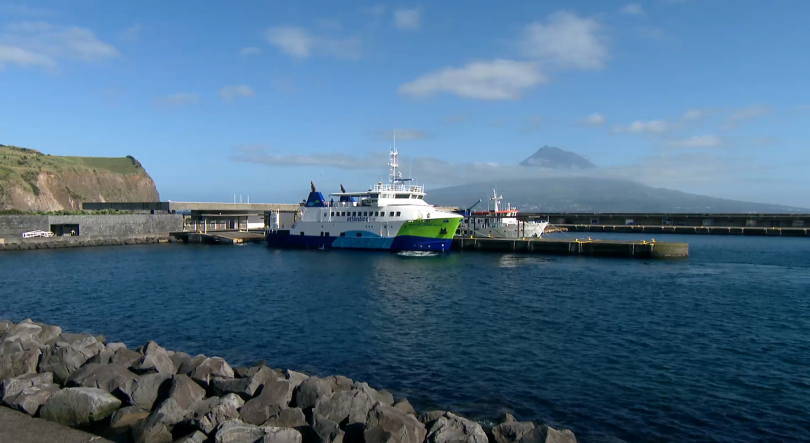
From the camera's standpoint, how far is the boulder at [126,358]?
34.9ft

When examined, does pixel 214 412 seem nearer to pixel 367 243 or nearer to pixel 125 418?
pixel 125 418

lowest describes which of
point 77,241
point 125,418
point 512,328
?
point 512,328

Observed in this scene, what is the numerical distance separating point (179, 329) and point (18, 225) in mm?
37486

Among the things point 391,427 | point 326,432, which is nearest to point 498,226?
point 391,427

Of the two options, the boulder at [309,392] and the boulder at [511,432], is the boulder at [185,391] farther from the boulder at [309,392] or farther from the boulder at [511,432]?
the boulder at [511,432]

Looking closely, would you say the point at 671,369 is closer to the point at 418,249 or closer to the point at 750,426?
the point at 750,426

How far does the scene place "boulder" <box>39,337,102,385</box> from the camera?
10258 mm

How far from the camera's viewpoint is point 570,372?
12016 millimetres

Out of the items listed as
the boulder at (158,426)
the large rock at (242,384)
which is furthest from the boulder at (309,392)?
the boulder at (158,426)

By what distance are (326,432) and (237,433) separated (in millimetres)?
1208

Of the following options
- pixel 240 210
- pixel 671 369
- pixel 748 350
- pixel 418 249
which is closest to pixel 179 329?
pixel 671 369

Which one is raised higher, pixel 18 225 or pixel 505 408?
pixel 18 225

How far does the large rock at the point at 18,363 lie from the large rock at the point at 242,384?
416 cm

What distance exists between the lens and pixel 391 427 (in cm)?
725
